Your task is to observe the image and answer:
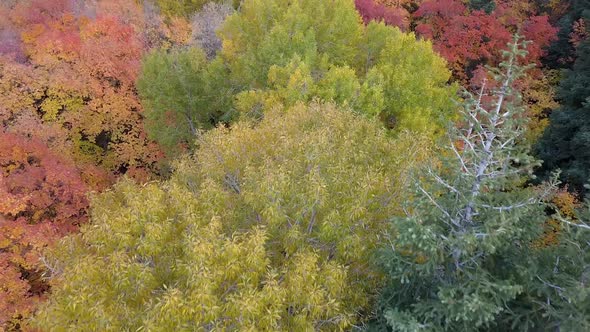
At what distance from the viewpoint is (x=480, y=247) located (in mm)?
5844

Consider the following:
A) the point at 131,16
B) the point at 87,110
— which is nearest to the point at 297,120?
the point at 87,110

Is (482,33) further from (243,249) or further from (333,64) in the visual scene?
(243,249)

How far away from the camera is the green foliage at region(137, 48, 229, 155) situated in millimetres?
18938

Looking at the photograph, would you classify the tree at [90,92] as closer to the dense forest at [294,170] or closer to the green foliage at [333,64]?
the dense forest at [294,170]

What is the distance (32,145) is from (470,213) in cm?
1602

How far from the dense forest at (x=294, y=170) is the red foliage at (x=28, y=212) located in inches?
3.2

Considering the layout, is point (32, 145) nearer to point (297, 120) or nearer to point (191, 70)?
point (191, 70)

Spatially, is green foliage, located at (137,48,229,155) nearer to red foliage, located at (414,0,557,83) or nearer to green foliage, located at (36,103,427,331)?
green foliage, located at (36,103,427,331)

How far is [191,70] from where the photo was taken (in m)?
19.6

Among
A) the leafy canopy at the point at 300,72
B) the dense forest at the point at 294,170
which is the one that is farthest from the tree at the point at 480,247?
the leafy canopy at the point at 300,72

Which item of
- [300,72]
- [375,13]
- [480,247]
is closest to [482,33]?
[375,13]

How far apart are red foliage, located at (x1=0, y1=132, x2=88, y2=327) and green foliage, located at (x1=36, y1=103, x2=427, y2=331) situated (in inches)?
218

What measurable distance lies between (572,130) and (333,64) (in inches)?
374

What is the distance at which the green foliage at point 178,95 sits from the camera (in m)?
18.9
